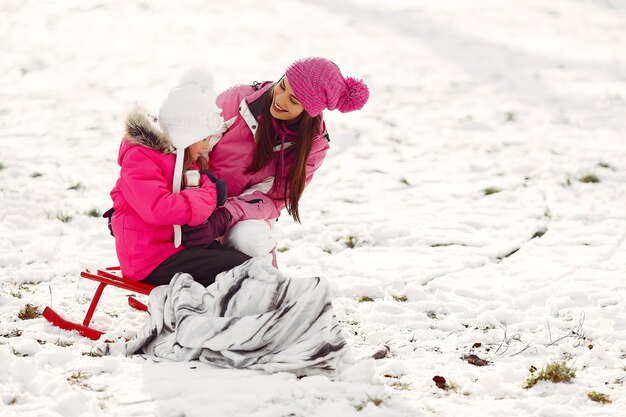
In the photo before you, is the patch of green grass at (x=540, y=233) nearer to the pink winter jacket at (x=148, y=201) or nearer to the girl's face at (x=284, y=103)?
the girl's face at (x=284, y=103)

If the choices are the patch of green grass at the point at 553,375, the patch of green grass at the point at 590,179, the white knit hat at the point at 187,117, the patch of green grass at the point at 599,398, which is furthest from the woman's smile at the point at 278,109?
the patch of green grass at the point at 590,179

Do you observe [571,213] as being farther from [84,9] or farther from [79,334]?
[84,9]

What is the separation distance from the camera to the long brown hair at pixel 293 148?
4145 mm

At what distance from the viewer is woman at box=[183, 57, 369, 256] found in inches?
155

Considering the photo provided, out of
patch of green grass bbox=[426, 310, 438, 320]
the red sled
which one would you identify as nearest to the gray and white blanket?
the red sled

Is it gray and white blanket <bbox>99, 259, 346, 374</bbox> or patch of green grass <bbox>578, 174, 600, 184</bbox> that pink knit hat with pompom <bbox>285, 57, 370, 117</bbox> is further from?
patch of green grass <bbox>578, 174, 600, 184</bbox>

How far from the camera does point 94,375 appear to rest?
10.8 ft

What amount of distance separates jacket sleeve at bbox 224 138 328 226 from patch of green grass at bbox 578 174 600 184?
117 inches

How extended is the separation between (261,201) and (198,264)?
0.69 metres

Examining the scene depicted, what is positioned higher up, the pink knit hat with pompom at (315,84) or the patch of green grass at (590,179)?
the pink knit hat with pompom at (315,84)

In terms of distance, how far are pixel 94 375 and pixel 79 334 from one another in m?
0.61

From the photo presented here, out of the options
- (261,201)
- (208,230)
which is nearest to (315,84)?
(261,201)

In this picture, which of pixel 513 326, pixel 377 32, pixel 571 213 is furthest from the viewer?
pixel 377 32

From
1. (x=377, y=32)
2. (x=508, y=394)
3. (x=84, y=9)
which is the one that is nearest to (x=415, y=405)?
(x=508, y=394)
